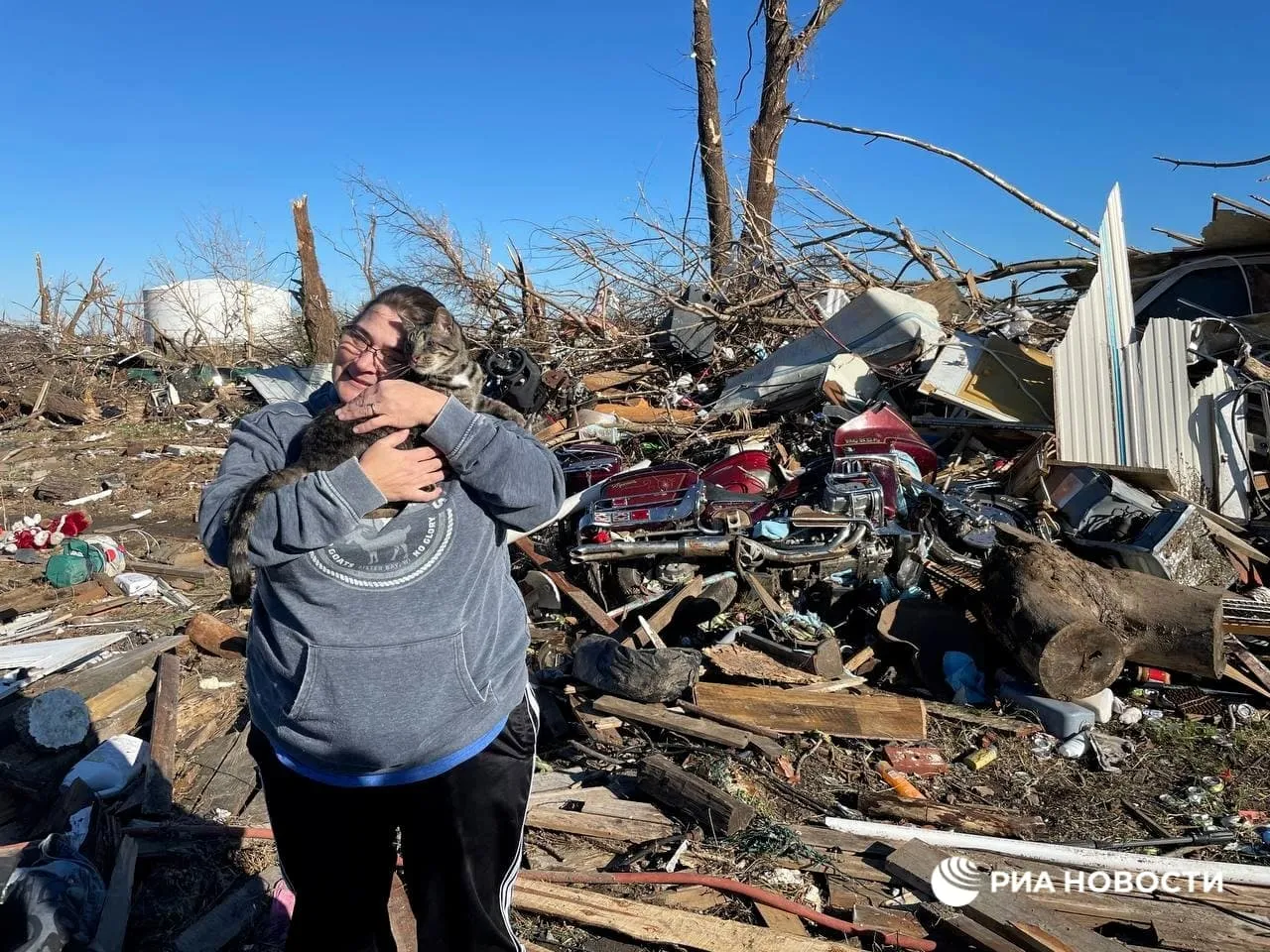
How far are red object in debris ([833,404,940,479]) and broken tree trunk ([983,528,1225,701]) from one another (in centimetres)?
207

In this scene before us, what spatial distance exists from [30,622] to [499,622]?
5.99m

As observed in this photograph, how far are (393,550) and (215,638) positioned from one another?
4532 millimetres

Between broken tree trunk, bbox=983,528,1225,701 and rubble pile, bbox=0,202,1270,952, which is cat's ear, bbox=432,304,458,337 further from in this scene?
broken tree trunk, bbox=983,528,1225,701

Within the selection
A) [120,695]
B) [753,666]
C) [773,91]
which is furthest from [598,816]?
[773,91]

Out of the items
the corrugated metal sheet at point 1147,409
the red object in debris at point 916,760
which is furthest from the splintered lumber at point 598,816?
the corrugated metal sheet at point 1147,409

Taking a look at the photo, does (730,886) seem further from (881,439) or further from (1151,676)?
(881,439)

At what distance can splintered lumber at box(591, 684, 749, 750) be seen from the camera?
406cm

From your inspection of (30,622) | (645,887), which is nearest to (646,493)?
(645,887)

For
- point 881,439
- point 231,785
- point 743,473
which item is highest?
point 881,439

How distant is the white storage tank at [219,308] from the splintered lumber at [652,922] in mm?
18272

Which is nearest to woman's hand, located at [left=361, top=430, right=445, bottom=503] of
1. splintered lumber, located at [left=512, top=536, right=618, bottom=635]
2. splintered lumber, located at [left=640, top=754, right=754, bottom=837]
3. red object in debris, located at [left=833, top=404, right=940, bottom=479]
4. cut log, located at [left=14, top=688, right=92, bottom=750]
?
splintered lumber, located at [left=640, top=754, right=754, bottom=837]

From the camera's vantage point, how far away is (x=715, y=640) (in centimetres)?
513

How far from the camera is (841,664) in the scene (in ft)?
15.5

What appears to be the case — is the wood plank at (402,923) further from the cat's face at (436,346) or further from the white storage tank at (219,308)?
the white storage tank at (219,308)
